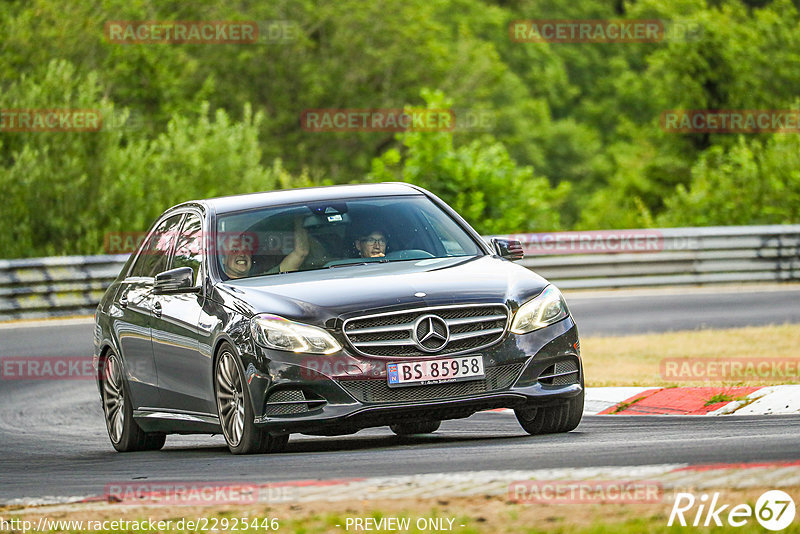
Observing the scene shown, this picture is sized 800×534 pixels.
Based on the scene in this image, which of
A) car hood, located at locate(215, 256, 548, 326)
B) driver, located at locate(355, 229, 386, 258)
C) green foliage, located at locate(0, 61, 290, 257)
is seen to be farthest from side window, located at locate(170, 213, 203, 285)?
green foliage, located at locate(0, 61, 290, 257)

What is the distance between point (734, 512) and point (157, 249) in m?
6.11

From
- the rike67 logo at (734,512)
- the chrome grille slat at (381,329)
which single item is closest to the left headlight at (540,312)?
the chrome grille slat at (381,329)

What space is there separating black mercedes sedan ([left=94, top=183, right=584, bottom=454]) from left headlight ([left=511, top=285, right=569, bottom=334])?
10 millimetres

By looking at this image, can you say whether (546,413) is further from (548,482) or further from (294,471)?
(548,482)

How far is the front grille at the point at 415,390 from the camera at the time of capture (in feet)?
28.0

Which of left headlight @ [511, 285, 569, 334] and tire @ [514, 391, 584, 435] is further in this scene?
tire @ [514, 391, 584, 435]

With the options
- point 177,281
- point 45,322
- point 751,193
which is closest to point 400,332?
point 177,281

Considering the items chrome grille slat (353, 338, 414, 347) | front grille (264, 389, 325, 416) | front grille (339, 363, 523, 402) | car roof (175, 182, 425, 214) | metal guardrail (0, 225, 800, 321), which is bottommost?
metal guardrail (0, 225, 800, 321)

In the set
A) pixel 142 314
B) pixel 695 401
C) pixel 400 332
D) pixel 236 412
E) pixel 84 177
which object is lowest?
pixel 84 177

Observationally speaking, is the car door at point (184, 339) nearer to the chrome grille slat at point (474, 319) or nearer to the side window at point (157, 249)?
the side window at point (157, 249)

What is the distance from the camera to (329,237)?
9805 millimetres

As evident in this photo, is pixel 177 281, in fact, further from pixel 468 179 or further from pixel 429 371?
pixel 468 179

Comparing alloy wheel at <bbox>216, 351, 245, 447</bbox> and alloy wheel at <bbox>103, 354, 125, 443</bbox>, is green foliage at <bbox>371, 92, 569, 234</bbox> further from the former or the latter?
alloy wheel at <bbox>216, 351, 245, 447</bbox>

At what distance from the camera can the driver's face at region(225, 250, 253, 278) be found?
9570mm
